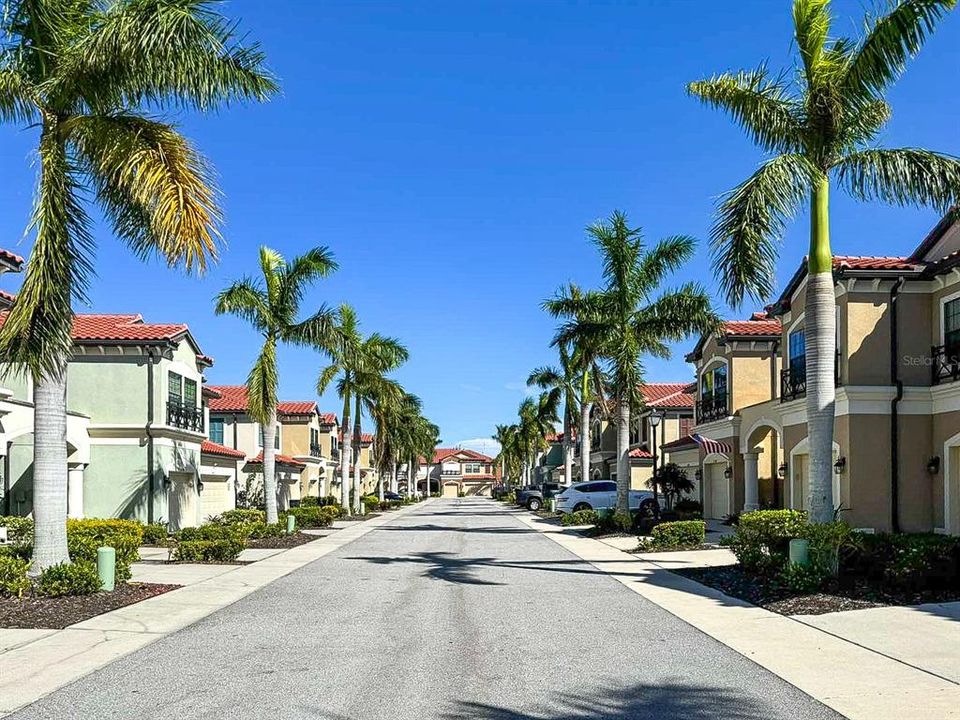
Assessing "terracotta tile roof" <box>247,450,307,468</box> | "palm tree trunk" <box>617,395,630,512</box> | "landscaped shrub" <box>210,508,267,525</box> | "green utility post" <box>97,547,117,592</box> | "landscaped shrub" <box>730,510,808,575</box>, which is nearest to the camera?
"green utility post" <box>97,547,117,592</box>

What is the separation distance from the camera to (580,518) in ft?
115

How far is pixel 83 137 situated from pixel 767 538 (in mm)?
11725

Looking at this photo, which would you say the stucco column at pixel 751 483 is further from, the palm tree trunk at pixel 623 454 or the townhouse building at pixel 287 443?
the townhouse building at pixel 287 443

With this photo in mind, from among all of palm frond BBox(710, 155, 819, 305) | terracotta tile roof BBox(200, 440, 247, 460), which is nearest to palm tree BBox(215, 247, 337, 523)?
terracotta tile roof BBox(200, 440, 247, 460)

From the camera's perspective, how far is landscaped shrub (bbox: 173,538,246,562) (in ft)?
64.8

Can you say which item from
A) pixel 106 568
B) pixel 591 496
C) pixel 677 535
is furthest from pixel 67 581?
pixel 591 496

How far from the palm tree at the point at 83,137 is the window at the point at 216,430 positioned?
116 ft

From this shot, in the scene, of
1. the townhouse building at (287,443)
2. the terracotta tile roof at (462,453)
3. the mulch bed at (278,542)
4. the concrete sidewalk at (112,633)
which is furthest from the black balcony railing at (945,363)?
the terracotta tile roof at (462,453)

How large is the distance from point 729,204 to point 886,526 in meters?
12.0

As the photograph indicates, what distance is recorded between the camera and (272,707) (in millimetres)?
7559

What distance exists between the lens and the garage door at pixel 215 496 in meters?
36.1

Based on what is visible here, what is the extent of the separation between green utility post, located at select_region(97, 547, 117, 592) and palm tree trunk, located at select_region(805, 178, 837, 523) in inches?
404

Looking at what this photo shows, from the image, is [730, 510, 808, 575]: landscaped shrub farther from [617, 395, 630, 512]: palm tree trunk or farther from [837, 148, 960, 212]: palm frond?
[617, 395, 630, 512]: palm tree trunk

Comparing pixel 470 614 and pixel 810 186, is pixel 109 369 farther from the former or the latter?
pixel 810 186
